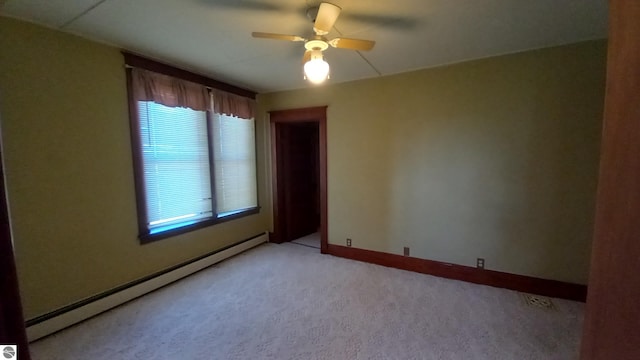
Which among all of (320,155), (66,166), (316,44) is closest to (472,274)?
(320,155)

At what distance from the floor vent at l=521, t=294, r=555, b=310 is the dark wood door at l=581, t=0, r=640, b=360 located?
2.30 meters

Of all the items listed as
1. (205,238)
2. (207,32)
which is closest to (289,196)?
(205,238)

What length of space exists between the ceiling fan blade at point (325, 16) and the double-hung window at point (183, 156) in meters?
1.96

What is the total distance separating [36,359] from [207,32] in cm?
269

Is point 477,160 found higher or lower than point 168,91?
lower

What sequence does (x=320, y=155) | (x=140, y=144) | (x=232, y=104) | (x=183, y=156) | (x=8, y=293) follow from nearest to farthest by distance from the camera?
(x=8, y=293) < (x=140, y=144) < (x=183, y=156) < (x=232, y=104) < (x=320, y=155)

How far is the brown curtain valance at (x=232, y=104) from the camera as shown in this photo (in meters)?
3.41

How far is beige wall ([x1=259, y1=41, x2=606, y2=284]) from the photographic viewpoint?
8.07 ft

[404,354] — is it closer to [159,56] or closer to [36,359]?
[36,359]

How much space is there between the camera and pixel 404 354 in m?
1.87

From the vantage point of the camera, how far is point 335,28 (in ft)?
7.00

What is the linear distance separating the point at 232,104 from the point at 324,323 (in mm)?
2944

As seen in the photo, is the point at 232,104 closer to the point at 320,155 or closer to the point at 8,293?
the point at 320,155

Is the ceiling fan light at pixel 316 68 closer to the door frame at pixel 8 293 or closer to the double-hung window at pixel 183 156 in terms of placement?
the door frame at pixel 8 293
